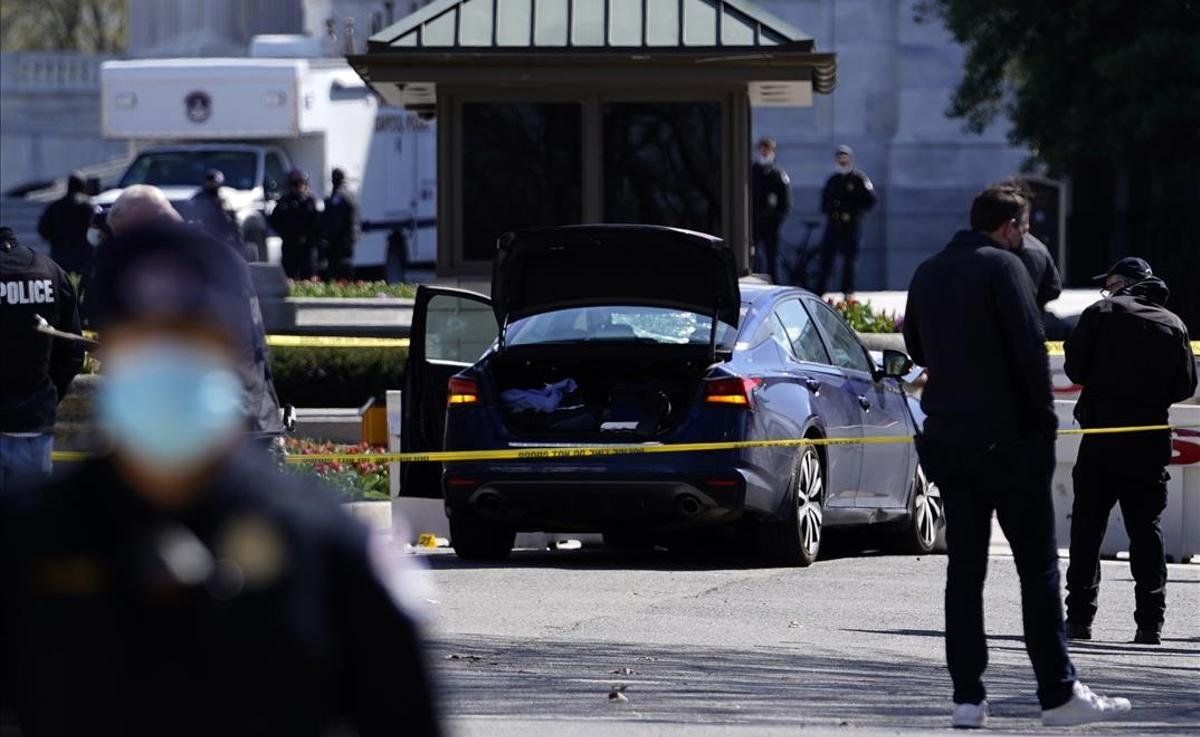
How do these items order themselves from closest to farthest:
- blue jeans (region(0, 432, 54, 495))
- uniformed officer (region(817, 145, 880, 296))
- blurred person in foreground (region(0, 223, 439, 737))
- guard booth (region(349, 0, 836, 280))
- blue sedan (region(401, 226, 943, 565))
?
1. blurred person in foreground (region(0, 223, 439, 737))
2. blue jeans (region(0, 432, 54, 495))
3. blue sedan (region(401, 226, 943, 565))
4. guard booth (region(349, 0, 836, 280))
5. uniformed officer (region(817, 145, 880, 296))

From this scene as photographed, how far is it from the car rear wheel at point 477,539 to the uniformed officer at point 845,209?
14054 mm

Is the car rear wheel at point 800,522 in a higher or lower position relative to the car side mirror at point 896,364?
lower

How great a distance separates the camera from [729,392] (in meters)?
11.4

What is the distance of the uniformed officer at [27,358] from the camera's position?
8.99 metres

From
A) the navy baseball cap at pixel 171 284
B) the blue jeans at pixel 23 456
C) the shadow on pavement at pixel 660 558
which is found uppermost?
the navy baseball cap at pixel 171 284

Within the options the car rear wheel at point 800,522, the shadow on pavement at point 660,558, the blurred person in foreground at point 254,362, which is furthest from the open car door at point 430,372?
the blurred person in foreground at point 254,362

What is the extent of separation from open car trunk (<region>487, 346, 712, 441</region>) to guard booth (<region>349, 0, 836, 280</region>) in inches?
266

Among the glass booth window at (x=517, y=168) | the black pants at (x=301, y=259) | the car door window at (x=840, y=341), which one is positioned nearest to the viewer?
the car door window at (x=840, y=341)

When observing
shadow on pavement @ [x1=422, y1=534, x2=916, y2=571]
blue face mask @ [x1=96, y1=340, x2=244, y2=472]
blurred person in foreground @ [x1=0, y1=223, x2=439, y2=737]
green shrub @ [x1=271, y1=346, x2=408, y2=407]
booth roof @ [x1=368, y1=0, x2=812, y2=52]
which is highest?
booth roof @ [x1=368, y1=0, x2=812, y2=52]

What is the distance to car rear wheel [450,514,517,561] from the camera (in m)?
12.1

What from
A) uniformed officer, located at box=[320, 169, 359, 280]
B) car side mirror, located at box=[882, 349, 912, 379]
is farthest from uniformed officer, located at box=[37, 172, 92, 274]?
car side mirror, located at box=[882, 349, 912, 379]

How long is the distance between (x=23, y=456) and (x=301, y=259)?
18.0 m

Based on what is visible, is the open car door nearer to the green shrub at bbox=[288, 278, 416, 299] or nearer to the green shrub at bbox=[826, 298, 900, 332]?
the green shrub at bbox=[826, 298, 900, 332]

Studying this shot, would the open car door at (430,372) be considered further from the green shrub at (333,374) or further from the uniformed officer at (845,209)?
the uniformed officer at (845,209)
